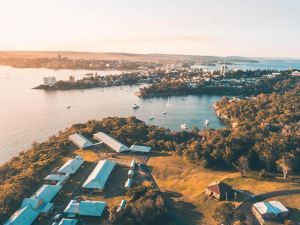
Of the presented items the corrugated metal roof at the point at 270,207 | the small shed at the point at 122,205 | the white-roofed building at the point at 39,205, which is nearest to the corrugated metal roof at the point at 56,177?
the white-roofed building at the point at 39,205

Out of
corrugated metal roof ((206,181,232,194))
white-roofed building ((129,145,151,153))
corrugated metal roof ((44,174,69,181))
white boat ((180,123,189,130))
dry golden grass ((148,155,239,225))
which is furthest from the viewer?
white boat ((180,123,189,130))

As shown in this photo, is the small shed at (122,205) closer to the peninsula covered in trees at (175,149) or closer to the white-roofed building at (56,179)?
the peninsula covered in trees at (175,149)

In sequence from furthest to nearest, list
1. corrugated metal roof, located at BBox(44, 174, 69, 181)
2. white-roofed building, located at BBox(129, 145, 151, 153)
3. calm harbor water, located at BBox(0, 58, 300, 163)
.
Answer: calm harbor water, located at BBox(0, 58, 300, 163), white-roofed building, located at BBox(129, 145, 151, 153), corrugated metal roof, located at BBox(44, 174, 69, 181)

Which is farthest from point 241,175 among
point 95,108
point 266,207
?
point 95,108

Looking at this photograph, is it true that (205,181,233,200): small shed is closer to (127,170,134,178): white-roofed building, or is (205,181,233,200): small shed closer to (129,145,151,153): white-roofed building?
(127,170,134,178): white-roofed building

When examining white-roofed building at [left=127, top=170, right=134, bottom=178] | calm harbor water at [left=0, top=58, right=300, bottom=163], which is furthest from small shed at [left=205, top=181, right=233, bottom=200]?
calm harbor water at [left=0, top=58, right=300, bottom=163]

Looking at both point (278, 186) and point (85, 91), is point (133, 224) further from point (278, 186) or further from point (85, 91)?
point (85, 91)

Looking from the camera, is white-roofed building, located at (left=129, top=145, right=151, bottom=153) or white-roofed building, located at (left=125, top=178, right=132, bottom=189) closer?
white-roofed building, located at (left=125, top=178, right=132, bottom=189)

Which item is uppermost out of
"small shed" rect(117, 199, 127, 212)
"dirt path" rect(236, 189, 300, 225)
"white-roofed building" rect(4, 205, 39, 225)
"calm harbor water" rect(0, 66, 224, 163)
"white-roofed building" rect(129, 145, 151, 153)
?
"dirt path" rect(236, 189, 300, 225)
